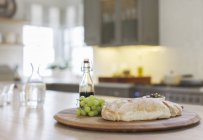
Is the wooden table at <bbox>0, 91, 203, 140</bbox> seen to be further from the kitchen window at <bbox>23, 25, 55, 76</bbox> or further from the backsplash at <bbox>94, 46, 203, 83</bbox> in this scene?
the kitchen window at <bbox>23, 25, 55, 76</bbox>

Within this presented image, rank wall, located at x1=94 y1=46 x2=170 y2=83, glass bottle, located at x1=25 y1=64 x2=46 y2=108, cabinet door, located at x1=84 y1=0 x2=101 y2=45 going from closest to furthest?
glass bottle, located at x1=25 y1=64 x2=46 y2=108, wall, located at x1=94 y1=46 x2=170 y2=83, cabinet door, located at x1=84 y1=0 x2=101 y2=45

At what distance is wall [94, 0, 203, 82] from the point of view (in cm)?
391

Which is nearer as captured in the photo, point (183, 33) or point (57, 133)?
point (57, 133)

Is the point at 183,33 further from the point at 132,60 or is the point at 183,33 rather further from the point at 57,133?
the point at 57,133

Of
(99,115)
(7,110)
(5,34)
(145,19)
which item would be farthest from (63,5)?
(99,115)

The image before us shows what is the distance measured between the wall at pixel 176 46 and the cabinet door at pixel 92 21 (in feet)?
1.40

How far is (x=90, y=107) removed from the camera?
1168 mm

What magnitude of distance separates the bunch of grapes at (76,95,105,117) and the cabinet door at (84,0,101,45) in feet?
11.5

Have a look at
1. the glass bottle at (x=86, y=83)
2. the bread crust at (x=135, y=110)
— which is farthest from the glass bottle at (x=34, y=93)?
the bread crust at (x=135, y=110)

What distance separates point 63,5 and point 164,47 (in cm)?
272

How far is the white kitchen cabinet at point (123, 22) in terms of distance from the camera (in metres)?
4.20

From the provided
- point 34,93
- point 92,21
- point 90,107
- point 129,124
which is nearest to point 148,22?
point 92,21

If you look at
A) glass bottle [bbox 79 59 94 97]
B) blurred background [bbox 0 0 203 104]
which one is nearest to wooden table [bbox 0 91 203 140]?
glass bottle [bbox 79 59 94 97]

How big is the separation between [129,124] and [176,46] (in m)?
3.30
